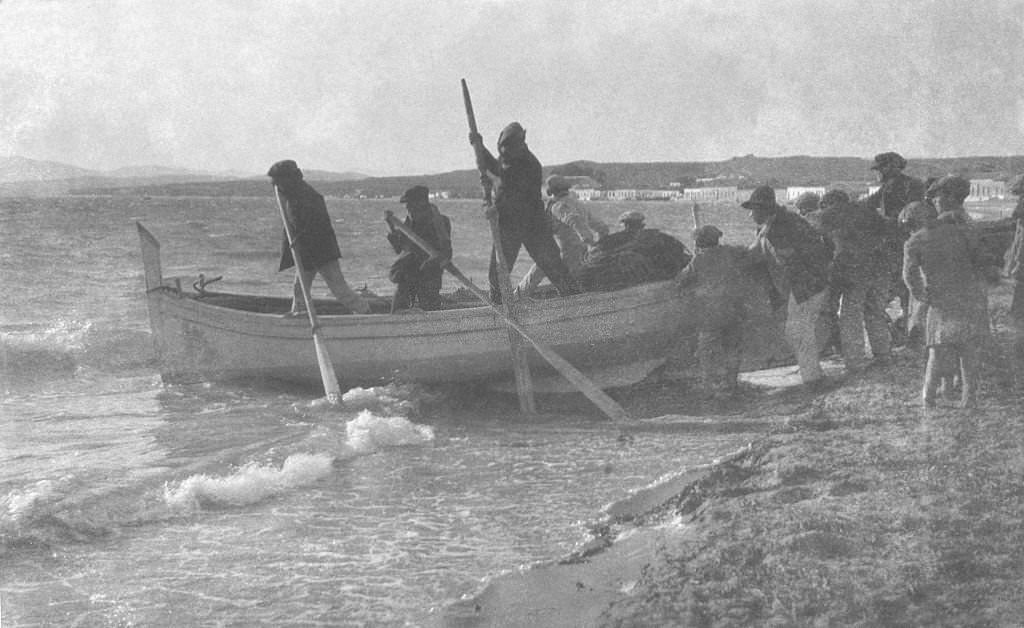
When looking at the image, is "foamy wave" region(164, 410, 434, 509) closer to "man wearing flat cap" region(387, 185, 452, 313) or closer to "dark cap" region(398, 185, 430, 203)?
"man wearing flat cap" region(387, 185, 452, 313)

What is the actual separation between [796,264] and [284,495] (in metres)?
4.59

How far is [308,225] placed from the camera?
35.3 ft

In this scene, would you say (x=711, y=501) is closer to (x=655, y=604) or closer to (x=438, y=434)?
(x=655, y=604)

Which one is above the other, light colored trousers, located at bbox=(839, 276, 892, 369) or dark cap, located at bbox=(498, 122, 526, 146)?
dark cap, located at bbox=(498, 122, 526, 146)

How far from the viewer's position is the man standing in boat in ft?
35.0

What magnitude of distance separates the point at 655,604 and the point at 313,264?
23.7 ft

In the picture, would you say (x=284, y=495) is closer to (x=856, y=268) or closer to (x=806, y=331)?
(x=806, y=331)

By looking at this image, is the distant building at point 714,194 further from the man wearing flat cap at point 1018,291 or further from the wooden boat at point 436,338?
the man wearing flat cap at point 1018,291

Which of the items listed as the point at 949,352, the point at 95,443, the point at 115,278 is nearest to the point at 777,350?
the point at 949,352

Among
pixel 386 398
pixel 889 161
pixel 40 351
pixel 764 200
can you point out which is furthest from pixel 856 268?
pixel 40 351

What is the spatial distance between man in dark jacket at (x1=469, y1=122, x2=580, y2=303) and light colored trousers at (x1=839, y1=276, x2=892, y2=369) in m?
2.68

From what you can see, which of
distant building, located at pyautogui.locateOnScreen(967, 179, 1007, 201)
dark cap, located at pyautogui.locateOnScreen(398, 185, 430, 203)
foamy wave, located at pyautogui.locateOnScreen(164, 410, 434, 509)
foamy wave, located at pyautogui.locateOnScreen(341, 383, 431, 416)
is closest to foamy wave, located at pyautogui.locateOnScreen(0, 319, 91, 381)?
foamy wave, located at pyautogui.locateOnScreen(341, 383, 431, 416)

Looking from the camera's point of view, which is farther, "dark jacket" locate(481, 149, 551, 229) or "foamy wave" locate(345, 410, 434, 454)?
"dark jacket" locate(481, 149, 551, 229)

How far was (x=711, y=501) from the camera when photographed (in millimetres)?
5863
